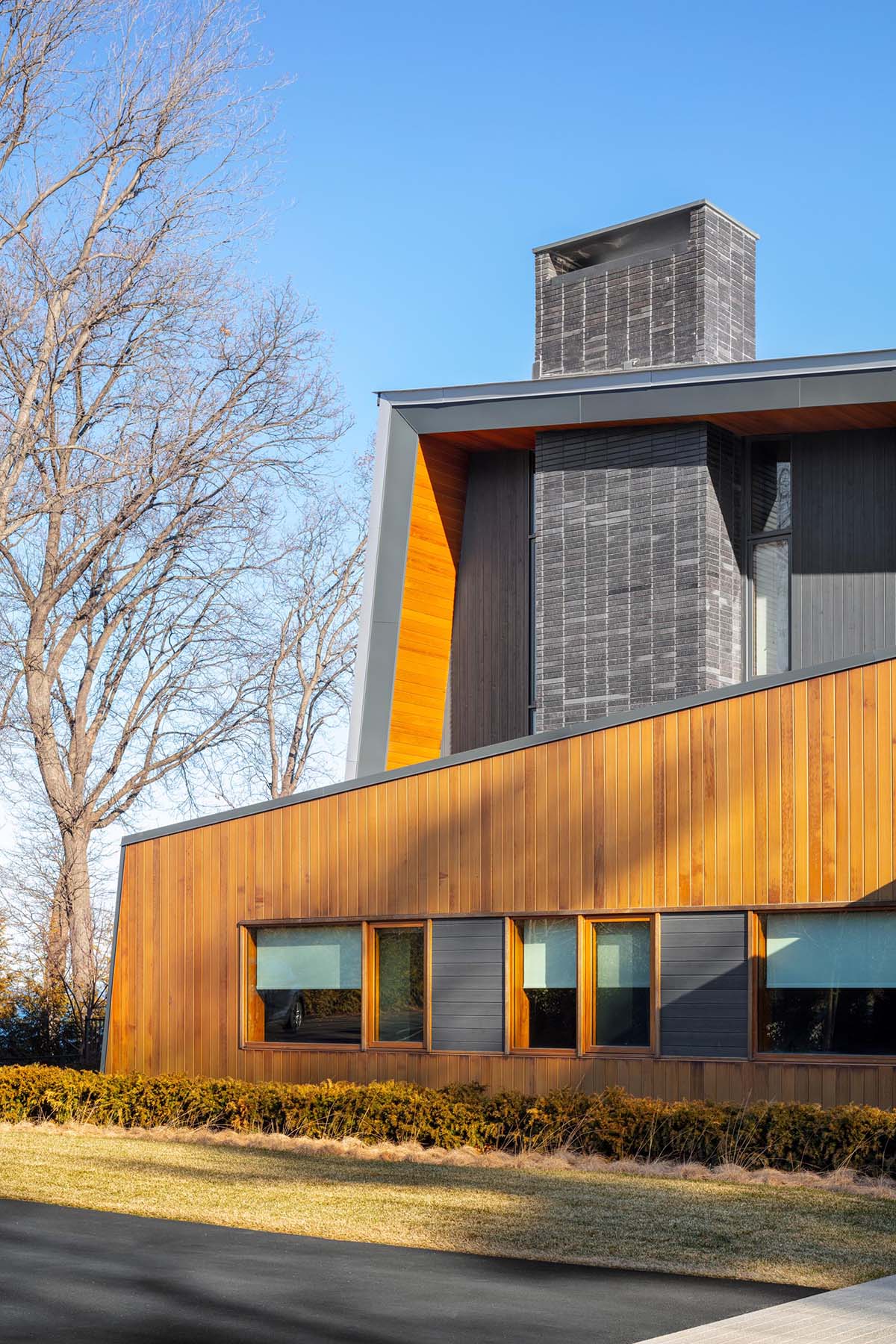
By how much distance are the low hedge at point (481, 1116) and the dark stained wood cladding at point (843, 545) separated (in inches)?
246

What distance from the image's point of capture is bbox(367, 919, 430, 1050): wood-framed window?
15.6 meters

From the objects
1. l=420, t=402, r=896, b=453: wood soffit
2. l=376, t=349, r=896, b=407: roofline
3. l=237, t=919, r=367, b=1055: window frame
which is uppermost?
l=376, t=349, r=896, b=407: roofline

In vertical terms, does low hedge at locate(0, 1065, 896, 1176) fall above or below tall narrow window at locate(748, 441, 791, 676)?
below

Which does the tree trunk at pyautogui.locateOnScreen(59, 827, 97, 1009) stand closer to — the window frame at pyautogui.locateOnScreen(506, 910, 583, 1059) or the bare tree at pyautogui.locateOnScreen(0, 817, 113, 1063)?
the bare tree at pyautogui.locateOnScreen(0, 817, 113, 1063)

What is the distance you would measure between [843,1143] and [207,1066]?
26.2 ft

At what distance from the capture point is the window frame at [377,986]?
1555 centimetres

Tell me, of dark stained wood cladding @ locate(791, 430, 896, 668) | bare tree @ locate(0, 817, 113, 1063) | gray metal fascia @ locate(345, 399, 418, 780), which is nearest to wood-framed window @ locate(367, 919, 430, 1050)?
gray metal fascia @ locate(345, 399, 418, 780)

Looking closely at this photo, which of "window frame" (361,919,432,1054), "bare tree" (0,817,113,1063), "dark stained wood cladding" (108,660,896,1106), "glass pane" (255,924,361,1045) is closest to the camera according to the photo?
"dark stained wood cladding" (108,660,896,1106)

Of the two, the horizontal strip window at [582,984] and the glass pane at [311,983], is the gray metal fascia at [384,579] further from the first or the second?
the horizontal strip window at [582,984]

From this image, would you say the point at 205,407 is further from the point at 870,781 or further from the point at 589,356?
the point at 870,781

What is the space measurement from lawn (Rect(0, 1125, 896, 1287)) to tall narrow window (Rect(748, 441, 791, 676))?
25.0 feet

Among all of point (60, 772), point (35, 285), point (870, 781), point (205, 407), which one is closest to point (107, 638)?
point (60, 772)

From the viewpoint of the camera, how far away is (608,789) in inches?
570

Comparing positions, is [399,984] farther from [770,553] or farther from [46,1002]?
[46,1002]
